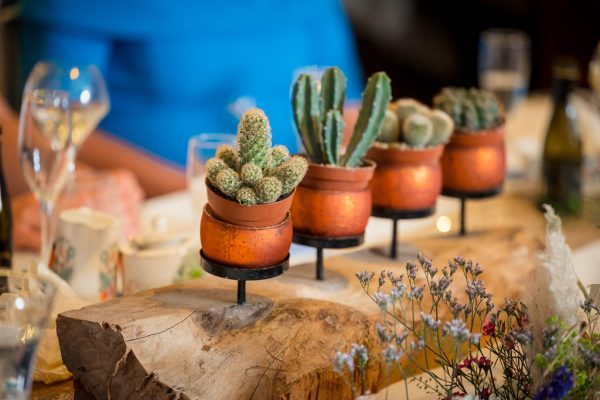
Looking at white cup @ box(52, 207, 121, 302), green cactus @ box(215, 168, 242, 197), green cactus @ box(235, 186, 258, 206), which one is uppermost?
green cactus @ box(215, 168, 242, 197)

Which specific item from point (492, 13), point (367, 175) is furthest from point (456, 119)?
point (492, 13)

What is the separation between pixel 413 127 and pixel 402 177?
8 cm

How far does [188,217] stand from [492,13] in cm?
371

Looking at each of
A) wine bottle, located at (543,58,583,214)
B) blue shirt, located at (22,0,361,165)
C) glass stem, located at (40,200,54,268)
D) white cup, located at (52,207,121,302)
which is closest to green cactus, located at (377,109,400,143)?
white cup, located at (52,207,121,302)

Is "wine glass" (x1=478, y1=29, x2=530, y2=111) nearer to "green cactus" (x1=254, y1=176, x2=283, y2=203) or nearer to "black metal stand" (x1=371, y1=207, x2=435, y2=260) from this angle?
"black metal stand" (x1=371, y1=207, x2=435, y2=260)

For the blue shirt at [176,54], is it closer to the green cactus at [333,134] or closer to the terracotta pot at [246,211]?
the green cactus at [333,134]

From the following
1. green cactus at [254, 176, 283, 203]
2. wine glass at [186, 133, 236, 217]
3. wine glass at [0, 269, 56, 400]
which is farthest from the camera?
wine glass at [186, 133, 236, 217]

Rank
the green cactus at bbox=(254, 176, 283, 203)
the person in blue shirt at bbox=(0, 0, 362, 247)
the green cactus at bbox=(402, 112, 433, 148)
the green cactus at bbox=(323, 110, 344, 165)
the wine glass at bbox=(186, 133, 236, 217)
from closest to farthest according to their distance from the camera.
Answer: the green cactus at bbox=(254, 176, 283, 203) < the green cactus at bbox=(323, 110, 344, 165) < the green cactus at bbox=(402, 112, 433, 148) < the wine glass at bbox=(186, 133, 236, 217) < the person in blue shirt at bbox=(0, 0, 362, 247)

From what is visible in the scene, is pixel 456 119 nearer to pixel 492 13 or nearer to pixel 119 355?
pixel 119 355

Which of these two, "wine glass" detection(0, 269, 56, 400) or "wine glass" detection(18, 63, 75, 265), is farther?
"wine glass" detection(18, 63, 75, 265)

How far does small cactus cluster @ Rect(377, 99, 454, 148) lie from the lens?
122 cm

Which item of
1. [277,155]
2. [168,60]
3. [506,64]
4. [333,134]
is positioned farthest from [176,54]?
[277,155]

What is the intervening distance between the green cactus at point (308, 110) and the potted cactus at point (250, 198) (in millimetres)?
156

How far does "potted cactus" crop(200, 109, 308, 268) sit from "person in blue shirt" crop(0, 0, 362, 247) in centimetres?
126
